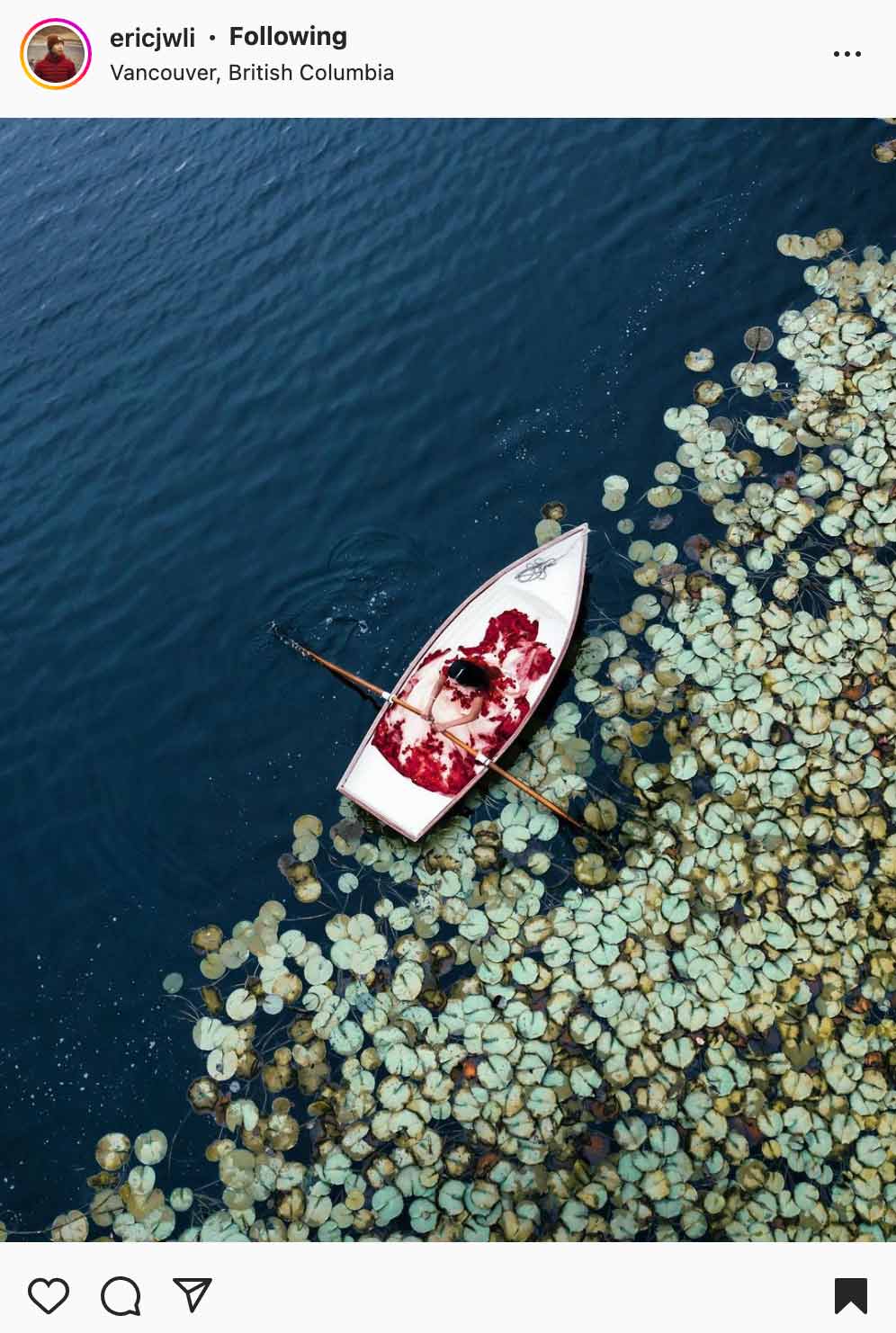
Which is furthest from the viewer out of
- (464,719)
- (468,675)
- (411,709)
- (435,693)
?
(435,693)

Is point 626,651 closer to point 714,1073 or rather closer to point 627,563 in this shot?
point 627,563

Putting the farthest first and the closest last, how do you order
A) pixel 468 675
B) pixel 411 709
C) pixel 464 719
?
pixel 411 709 → pixel 464 719 → pixel 468 675

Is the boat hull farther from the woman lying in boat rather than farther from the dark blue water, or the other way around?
the dark blue water

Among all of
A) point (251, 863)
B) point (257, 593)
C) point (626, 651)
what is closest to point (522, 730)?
point (626, 651)
